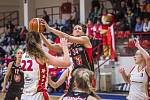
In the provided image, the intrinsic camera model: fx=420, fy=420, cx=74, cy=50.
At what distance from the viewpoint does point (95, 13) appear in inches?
786

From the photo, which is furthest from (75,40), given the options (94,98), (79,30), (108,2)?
(108,2)

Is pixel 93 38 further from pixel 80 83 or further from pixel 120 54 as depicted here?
pixel 80 83

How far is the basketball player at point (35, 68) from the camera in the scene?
565 centimetres

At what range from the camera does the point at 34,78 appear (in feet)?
19.1

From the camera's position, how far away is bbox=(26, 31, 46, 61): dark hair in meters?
5.64

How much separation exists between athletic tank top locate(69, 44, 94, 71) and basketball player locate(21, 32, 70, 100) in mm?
1250

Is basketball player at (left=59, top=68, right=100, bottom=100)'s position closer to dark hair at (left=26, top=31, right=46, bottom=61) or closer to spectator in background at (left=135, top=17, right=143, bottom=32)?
dark hair at (left=26, top=31, right=46, bottom=61)

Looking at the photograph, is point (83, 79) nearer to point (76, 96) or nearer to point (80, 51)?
point (76, 96)

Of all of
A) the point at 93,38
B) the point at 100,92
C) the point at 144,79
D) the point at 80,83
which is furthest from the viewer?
the point at 93,38

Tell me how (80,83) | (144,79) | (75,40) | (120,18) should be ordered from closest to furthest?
(80,83) → (144,79) → (75,40) → (120,18)

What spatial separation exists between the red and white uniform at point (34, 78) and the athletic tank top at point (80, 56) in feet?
4.11

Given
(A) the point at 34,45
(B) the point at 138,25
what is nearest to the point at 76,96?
(A) the point at 34,45

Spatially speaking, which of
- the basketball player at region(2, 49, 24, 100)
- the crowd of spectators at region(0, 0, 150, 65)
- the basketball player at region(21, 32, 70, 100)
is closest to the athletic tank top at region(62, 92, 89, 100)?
the basketball player at region(21, 32, 70, 100)

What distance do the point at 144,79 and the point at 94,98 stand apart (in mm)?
2087
